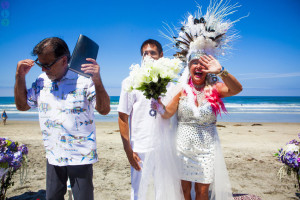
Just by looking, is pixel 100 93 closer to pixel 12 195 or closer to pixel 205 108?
pixel 205 108

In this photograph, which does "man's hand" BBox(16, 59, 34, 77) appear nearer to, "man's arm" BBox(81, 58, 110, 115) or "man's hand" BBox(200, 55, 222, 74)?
"man's arm" BBox(81, 58, 110, 115)

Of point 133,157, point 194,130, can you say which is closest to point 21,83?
point 133,157

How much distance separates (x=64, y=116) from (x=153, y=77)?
40.1 inches

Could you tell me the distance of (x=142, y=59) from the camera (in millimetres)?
2986

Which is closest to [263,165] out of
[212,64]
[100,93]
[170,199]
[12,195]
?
[170,199]

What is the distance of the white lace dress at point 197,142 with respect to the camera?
2672 millimetres

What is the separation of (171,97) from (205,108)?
0.48m

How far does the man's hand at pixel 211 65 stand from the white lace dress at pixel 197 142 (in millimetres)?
455

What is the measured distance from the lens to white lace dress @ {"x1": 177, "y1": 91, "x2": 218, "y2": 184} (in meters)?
2.67

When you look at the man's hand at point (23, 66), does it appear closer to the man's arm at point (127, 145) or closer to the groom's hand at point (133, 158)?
the man's arm at point (127, 145)

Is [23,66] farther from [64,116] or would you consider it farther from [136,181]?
[136,181]

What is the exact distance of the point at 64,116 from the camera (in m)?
2.16

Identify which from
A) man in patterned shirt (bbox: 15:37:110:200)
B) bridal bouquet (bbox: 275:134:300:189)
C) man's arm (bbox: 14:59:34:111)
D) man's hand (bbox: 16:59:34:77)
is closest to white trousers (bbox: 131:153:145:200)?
man in patterned shirt (bbox: 15:37:110:200)

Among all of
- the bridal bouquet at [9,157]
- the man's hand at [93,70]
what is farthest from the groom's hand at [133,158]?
the bridal bouquet at [9,157]
